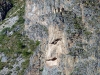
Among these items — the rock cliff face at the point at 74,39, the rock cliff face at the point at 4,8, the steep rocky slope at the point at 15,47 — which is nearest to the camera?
the rock cliff face at the point at 74,39

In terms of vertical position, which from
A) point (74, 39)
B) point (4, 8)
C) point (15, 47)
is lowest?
point (15, 47)

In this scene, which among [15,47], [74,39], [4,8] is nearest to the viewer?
[74,39]

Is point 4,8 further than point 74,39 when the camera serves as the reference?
Yes

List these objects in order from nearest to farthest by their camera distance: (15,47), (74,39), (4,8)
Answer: (74,39) → (15,47) → (4,8)

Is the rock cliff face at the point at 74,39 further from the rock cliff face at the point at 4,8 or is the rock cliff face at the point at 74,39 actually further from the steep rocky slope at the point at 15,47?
the rock cliff face at the point at 4,8

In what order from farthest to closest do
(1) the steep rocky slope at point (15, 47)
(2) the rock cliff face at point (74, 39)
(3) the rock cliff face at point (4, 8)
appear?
1. (3) the rock cliff face at point (4, 8)
2. (1) the steep rocky slope at point (15, 47)
3. (2) the rock cliff face at point (74, 39)

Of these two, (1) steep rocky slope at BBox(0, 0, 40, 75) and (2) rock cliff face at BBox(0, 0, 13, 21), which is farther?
(2) rock cliff face at BBox(0, 0, 13, 21)

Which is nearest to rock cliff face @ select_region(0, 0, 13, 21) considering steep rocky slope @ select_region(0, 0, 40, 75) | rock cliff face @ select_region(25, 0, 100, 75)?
steep rocky slope @ select_region(0, 0, 40, 75)

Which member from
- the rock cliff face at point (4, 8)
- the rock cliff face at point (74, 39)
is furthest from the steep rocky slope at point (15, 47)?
the rock cliff face at point (74, 39)

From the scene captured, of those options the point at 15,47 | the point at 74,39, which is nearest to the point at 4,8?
the point at 15,47

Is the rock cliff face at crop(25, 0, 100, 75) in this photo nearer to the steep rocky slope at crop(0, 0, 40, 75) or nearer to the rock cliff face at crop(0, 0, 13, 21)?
the steep rocky slope at crop(0, 0, 40, 75)

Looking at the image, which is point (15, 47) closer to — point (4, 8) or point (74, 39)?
point (4, 8)

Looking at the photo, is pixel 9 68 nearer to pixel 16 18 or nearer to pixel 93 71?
pixel 16 18

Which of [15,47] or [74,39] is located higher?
[74,39]
